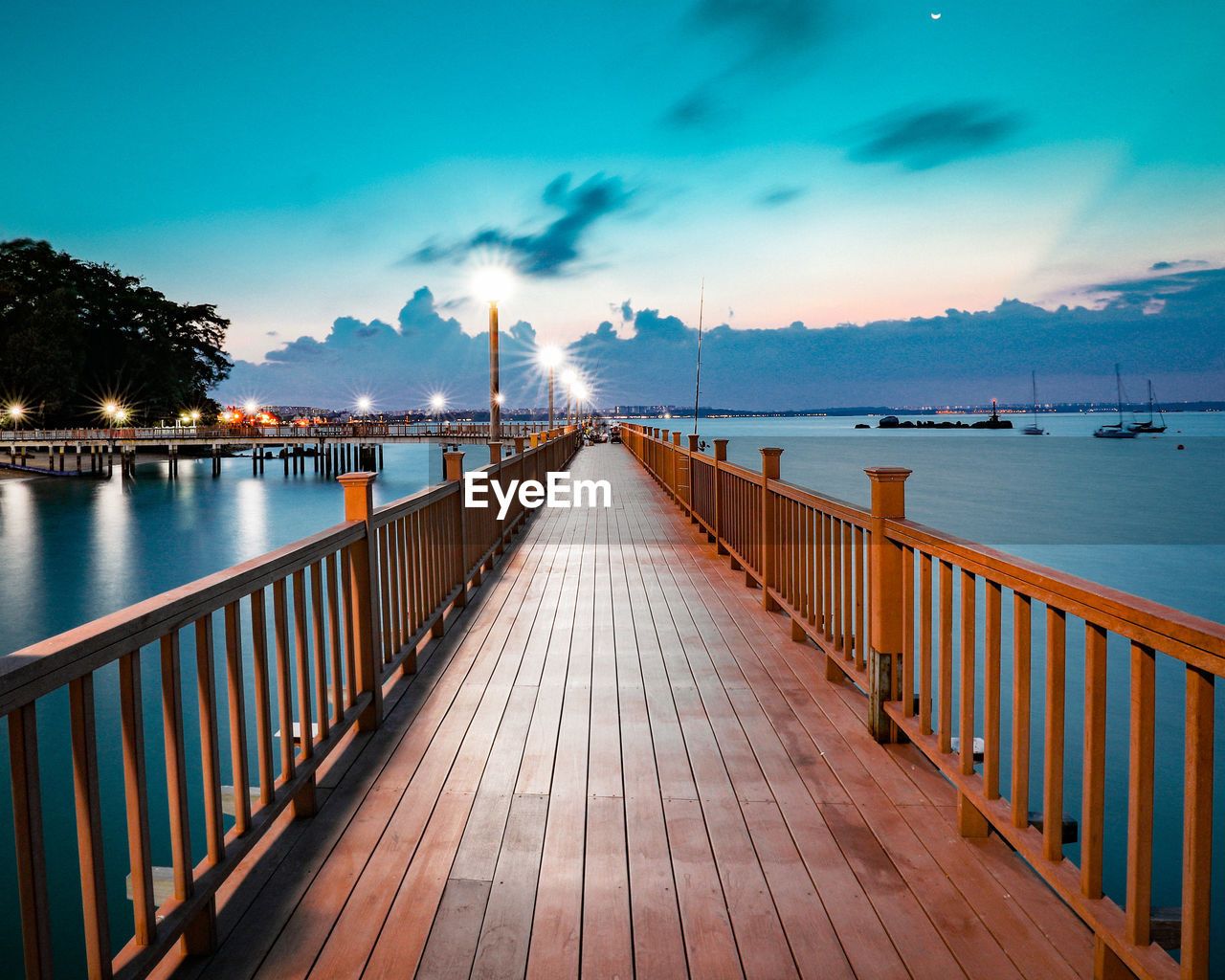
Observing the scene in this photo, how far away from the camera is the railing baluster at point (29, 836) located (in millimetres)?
1216

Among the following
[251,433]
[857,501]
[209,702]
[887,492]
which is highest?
[251,433]

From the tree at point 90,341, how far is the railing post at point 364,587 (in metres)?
67.5

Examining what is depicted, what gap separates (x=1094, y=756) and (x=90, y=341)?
255ft

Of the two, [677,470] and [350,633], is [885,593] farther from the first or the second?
[677,470]

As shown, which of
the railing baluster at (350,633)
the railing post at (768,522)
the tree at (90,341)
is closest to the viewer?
the railing baluster at (350,633)

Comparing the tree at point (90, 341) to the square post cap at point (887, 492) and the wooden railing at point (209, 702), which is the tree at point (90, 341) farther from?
the square post cap at point (887, 492)

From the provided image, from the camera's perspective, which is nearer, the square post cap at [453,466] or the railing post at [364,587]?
the railing post at [364,587]

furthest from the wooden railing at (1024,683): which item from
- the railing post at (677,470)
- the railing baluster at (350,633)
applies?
the railing post at (677,470)

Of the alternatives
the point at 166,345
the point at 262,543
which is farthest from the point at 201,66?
the point at 262,543

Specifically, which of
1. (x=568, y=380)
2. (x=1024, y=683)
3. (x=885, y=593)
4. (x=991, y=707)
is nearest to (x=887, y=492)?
(x=885, y=593)

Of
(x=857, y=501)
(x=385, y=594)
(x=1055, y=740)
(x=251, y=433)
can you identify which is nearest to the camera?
(x=1055, y=740)

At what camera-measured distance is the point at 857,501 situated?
101 ft

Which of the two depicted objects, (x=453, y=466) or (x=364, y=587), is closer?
(x=364, y=587)

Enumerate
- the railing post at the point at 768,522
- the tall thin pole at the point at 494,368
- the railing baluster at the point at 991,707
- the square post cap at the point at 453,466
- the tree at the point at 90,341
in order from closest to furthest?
1. the railing baluster at the point at 991,707
2. the railing post at the point at 768,522
3. the square post cap at the point at 453,466
4. the tall thin pole at the point at 494,368
5. the tree at the point at 90,341
